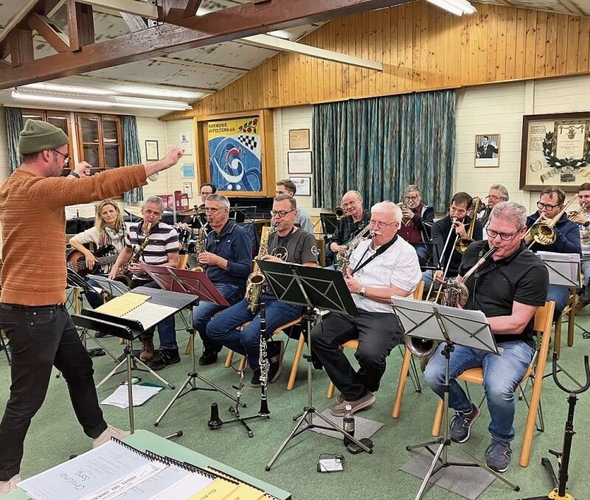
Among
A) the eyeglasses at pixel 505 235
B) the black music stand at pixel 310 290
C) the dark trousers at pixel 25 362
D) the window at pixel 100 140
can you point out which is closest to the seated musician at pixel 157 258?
the black music stand at pixel 310 290

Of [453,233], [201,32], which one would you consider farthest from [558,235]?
[201,32]

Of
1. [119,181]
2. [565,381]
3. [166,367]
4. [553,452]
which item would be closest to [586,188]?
[565,381]

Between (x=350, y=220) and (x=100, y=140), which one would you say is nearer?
(x=350, y=220)

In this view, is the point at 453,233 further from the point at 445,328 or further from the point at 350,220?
the point at 445,328

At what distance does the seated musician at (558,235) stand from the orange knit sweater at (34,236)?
10.8 feet

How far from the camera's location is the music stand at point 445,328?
2.28 m

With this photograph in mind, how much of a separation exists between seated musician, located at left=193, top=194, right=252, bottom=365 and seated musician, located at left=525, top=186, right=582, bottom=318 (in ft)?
7.28

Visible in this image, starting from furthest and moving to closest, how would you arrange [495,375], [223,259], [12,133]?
[12,133]
[223,259]
[495,375]

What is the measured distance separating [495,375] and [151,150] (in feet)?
29.2

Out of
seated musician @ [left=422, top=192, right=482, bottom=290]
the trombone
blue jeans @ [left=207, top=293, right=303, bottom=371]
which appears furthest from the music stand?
seated musician @ [left=422, top=192, right=482, bottom=290]

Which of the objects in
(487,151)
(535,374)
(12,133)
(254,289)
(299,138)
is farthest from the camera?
(299,138)

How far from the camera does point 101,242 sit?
5.09 m

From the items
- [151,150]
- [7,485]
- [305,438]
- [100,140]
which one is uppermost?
[100,140]

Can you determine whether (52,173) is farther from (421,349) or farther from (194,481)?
(421,349)
